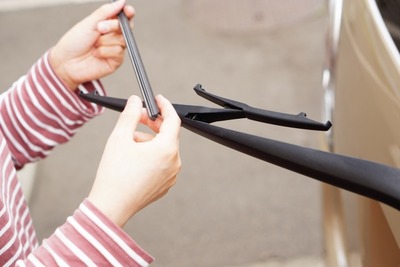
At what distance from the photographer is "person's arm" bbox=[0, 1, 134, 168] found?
2.43 feet

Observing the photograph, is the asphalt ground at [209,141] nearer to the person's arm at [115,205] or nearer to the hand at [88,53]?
the hand at [88,53]

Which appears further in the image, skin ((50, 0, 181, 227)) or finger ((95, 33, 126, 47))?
→ finger ((95, 33, 126, 47))

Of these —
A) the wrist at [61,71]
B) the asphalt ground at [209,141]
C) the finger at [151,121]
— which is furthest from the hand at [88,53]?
the asphalt ground at [209,141]

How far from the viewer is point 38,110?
75cm

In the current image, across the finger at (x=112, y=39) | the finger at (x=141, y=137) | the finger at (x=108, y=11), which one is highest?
the finger at (x=108, y=11)

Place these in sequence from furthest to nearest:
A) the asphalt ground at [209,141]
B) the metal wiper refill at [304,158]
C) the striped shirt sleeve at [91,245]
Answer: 1. the asphalt ground at [209,141]
2. the striped shirt sleeve at [91,245]
3. the metal wiper refill at [304,158]

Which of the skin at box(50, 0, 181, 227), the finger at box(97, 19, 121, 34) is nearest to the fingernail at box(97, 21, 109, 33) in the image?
the finger at box(97, 19, 121, 34)

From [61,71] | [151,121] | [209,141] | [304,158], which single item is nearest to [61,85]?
[61,71]

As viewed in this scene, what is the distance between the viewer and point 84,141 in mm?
1445

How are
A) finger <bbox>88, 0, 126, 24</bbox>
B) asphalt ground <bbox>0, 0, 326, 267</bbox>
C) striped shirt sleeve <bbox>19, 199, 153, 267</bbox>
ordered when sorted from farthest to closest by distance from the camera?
asphalt ground <bbox>0, 0, 326, 267</bbox> < finger <bbox>88, 0, 126, 24</bbox> < striped shirt sleeve <bbox>19, 199, 153, 267</bbox>

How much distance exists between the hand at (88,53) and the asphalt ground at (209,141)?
0.40 meters

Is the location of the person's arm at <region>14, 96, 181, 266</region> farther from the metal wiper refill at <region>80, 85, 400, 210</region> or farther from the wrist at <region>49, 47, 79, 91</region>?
the wrist at <region>49, 47, 79, 91</region>

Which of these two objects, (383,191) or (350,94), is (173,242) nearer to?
(350,94)

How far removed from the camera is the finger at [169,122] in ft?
1.66
